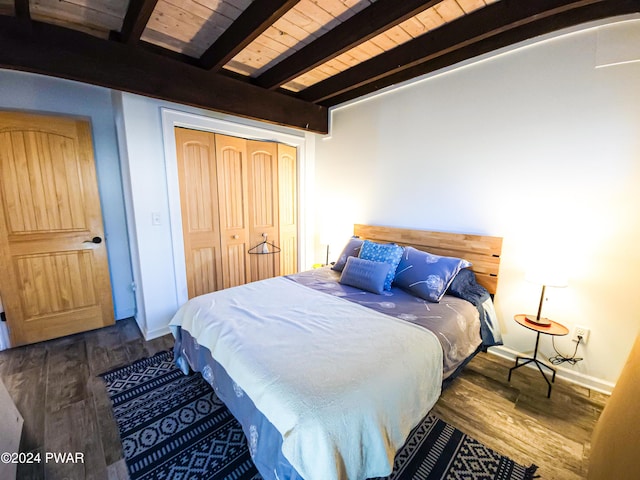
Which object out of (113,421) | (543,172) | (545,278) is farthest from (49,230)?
(543,172)

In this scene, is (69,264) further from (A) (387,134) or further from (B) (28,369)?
(A) (387,134)

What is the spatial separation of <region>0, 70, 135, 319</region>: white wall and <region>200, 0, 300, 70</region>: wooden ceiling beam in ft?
4.66

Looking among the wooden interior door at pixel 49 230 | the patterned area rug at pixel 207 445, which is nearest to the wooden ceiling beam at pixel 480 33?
the patterned area rug at pixel 207 445

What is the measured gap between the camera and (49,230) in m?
2.51

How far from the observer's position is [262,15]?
1.65m

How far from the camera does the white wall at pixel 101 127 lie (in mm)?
2357

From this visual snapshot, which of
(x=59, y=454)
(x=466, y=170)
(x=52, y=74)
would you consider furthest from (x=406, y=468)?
(x=52, y=74)

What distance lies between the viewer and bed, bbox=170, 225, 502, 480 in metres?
1.02

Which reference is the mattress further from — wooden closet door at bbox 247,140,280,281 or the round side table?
wooden closet door at bbox 247,140,280,281

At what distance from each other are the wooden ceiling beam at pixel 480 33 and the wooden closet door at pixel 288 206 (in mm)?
1074

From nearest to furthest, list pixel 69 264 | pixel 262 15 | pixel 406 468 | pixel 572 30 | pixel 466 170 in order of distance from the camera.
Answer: pixel 406 468 → pixel 262 15 → pixel 572 30 → pixel 466 170 → pixel 69 264

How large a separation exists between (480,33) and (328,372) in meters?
2.38

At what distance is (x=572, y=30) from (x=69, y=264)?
4662mm

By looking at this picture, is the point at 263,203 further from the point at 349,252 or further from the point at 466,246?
the point at 466,246
